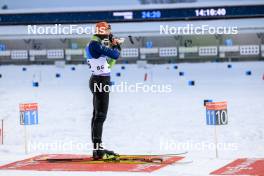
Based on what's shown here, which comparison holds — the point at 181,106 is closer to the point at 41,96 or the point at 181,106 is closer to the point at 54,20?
the point at 41,96

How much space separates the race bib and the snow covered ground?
4.92 feet

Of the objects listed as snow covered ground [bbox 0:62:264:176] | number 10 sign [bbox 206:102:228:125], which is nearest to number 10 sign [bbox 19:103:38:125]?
snow covered ground [bbox 0:62:264:176]

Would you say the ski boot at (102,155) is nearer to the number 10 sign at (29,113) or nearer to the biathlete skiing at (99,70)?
the biathlete skiing at (99,70)

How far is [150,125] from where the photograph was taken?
12391mm

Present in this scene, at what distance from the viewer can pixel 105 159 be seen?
25.8ft

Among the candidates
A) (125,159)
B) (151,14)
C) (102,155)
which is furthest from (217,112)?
(151,14)

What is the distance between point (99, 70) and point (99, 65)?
0.07m

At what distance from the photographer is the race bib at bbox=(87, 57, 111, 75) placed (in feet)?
25.8

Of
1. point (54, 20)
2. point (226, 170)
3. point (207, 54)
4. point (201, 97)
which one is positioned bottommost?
point (226, 170)

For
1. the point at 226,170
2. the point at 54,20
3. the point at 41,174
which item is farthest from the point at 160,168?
the point at 54,20

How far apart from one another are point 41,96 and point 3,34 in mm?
21780

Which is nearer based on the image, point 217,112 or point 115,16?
point 217,112

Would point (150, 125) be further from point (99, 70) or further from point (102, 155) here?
point (99, 70)

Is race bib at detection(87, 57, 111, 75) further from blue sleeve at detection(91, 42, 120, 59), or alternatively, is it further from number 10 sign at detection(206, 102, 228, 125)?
number 10 sign at detection(206, 102, 228, 125)
